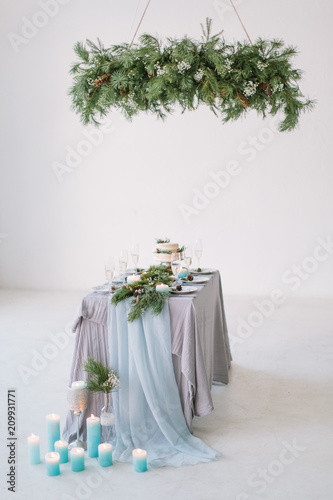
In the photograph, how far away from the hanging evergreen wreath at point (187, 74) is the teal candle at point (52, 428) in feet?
5.46

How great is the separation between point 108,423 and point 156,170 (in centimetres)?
456

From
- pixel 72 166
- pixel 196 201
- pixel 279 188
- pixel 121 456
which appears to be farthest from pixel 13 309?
pixel 121 456

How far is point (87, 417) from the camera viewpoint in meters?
3.28

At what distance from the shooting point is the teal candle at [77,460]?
2.86 m

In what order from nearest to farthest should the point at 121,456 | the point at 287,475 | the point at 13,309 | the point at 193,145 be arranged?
the point at 287,475 → the point at 121,456 → the point at 13,309 → the point at 193,145

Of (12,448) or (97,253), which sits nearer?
(12,448)

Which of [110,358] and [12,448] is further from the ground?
[110,358]

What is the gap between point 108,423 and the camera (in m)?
3.10

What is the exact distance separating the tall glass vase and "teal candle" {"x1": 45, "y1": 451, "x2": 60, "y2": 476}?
1.15 feet

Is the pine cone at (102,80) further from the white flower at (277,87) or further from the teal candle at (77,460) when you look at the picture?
the teal candle at (77,460)

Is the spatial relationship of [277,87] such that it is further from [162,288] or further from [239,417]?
[239,417]

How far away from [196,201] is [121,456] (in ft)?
14.7

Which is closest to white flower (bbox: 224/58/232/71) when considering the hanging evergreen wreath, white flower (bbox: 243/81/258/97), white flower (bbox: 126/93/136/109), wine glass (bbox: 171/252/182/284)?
the hanging evergreen wreath

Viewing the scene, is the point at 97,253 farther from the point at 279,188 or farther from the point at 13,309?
the point at 279,188
